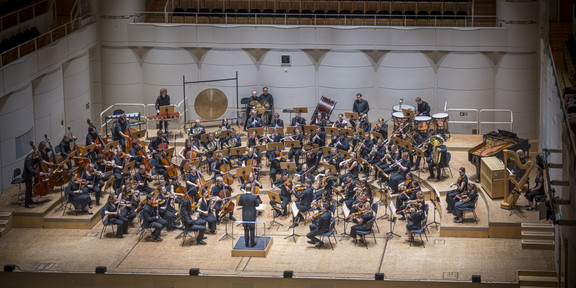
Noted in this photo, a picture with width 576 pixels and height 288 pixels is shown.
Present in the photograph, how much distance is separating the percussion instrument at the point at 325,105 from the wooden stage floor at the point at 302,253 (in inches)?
231

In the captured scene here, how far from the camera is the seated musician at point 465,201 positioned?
21.6 meters

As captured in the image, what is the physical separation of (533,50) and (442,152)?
20.6 feet

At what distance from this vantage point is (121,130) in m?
25.8

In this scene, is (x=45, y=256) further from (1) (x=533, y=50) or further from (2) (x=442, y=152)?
(1) (x=533, y=50)

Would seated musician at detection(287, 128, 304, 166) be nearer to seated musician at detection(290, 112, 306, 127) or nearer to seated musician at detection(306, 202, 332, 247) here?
seated musician at detection(290, 112, 306, 127)

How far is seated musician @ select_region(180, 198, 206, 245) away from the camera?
21.5m

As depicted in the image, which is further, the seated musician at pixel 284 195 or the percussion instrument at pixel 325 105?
the percussion instrument at pixel 325 105

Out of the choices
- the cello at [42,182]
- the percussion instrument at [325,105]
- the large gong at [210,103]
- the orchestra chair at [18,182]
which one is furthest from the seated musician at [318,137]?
the orchestra chair at [18,182]

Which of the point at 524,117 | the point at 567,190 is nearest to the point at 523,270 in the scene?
the point at 567,190

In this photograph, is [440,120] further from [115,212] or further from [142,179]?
[115,212]

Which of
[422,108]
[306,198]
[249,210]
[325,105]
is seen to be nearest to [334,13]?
[325,105]

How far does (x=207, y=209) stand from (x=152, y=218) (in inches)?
51.7

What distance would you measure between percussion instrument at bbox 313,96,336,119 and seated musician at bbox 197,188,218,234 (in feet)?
22.4

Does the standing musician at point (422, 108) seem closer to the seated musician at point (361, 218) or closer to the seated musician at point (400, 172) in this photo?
the seated musician at point (400, 172)
